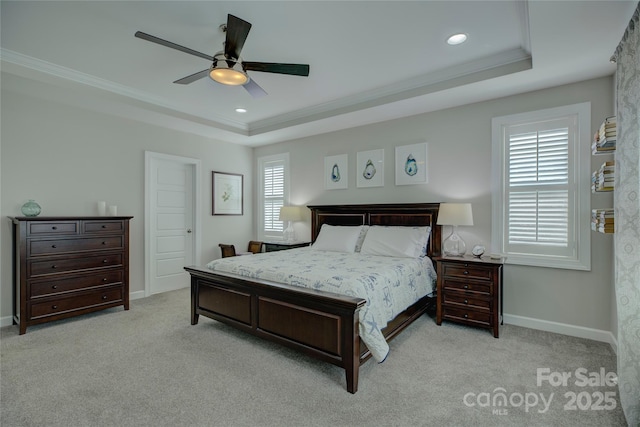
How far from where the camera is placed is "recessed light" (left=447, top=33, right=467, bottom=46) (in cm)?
273

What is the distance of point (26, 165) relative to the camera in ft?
11.8

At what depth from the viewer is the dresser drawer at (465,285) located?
3.25m

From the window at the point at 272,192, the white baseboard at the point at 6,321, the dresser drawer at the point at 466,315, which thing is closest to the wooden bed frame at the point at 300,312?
the dresser drawer at the point at 466,315

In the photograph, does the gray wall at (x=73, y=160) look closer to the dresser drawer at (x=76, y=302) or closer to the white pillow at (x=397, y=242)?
the dresser drawer at (x=76, y=302)

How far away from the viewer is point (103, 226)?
380cm

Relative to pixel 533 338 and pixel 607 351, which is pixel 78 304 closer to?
pixel 533 338

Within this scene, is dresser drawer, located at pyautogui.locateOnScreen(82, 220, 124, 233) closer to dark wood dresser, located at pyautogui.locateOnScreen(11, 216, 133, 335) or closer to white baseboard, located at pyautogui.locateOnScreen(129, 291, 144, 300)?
dark wood dresser, located at pyautogui.locateOnScreen(11, 216, 133, 335)

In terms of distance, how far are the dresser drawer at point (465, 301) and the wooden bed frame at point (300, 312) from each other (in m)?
0.28

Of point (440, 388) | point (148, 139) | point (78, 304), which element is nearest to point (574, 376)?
point (440, 388)

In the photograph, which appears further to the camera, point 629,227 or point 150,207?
point 150,207

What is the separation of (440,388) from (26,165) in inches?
189

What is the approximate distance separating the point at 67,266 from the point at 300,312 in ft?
9.49

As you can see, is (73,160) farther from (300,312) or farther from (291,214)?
(300,312)

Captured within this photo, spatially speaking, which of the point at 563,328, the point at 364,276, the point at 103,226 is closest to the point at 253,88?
the point at 364,276
